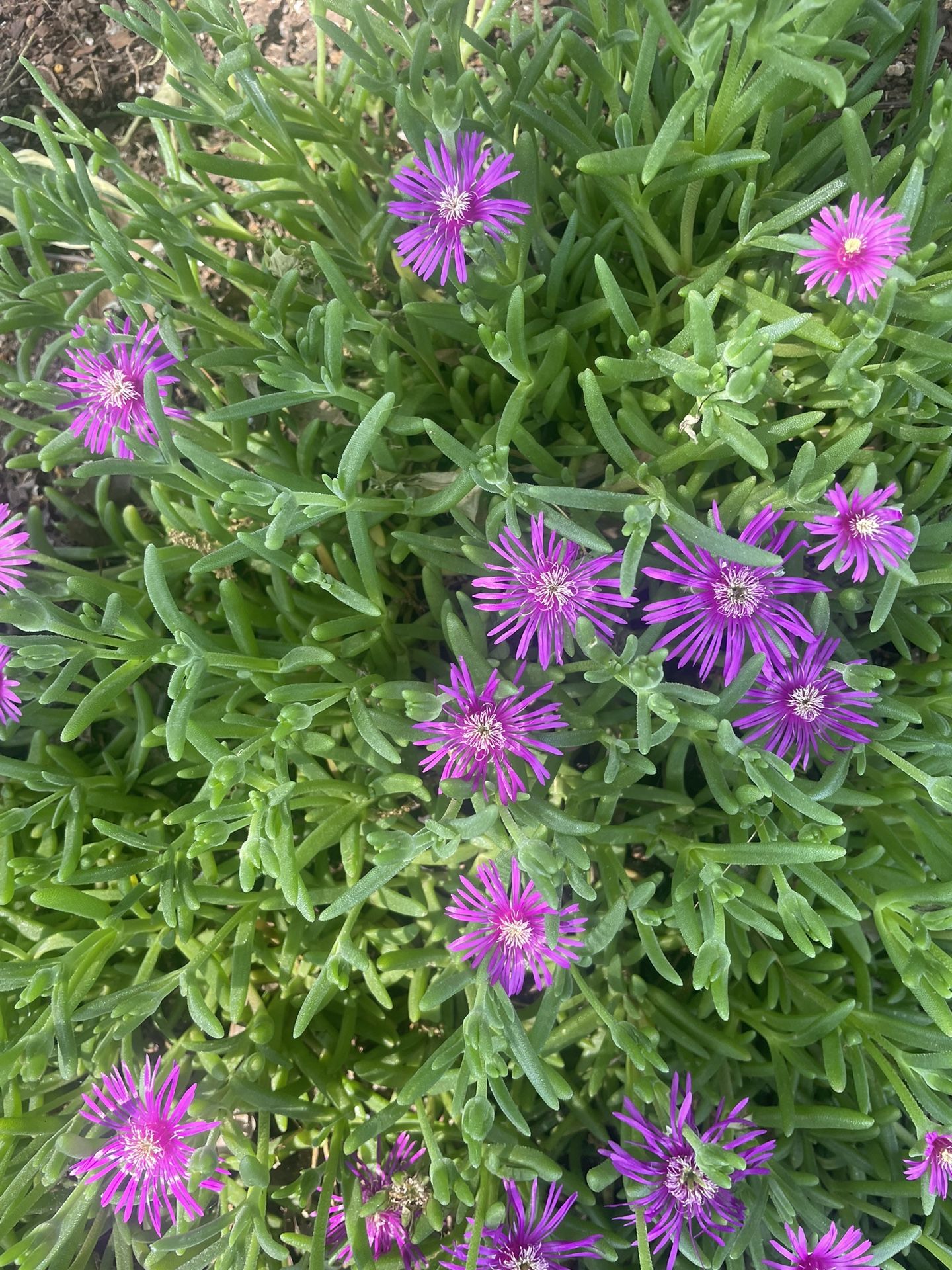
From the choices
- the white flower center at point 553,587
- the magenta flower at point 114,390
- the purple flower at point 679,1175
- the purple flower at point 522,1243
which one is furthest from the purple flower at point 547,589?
the purple flower at point 522,1243

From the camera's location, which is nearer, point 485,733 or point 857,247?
point 857,247

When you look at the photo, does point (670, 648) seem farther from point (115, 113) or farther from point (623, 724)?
point (115, 113)

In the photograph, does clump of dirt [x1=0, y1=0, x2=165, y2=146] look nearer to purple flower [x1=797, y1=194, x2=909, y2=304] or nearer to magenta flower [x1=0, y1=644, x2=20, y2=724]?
magenta flower [x1=0, y1=644, x2=20, y2=724]

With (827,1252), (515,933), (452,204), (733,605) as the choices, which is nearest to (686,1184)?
(827,1252)

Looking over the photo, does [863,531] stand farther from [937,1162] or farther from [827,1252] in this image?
[827,1252]

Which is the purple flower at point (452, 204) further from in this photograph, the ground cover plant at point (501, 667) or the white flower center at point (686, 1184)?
the white flower center at point (686, 1184)

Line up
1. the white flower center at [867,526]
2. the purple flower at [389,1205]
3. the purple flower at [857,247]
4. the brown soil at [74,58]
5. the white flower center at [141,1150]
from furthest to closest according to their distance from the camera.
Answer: the brown soil at [74,58], the purple flower at [389,1205], the white flower center at [141,1150], the white flower center at [867,526], the purple flower at [857,247]
